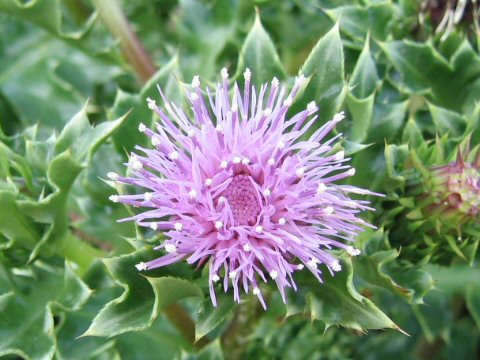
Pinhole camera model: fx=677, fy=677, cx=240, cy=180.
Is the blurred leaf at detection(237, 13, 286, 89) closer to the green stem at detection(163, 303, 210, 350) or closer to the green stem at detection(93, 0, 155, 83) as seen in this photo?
the green stem at detection(163, 303, 210, 350)

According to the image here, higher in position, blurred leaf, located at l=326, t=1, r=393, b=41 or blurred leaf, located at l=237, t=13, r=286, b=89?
blurred leaf, located at l=237, t=13, r=286, b=89

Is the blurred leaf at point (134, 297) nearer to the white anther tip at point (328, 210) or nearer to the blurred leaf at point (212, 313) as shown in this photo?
the blurred leaf at point (212, 313)

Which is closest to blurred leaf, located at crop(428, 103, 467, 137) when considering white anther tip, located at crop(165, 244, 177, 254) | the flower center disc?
the flower center disc

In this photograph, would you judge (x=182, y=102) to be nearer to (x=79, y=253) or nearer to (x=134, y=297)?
(x=134, y=297)

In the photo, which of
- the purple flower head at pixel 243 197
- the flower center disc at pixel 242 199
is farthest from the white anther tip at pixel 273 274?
the flower center disc at pixel 242 199

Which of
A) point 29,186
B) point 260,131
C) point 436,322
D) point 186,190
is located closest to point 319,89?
point 260,131

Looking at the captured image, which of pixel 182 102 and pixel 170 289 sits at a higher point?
pixel 182 102

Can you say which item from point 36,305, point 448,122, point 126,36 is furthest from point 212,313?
point 126,36
